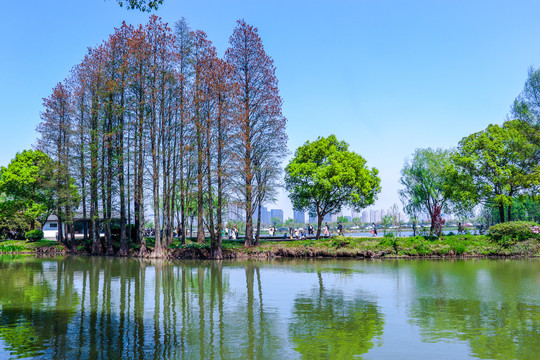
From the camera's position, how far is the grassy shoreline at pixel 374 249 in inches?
1375

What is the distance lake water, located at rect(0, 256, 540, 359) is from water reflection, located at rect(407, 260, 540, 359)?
45mm

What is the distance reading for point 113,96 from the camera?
40.8 m

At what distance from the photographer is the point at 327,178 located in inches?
1738

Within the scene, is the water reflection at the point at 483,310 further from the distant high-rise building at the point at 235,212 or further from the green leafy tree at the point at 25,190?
the green leafy tree at the point at 25,190

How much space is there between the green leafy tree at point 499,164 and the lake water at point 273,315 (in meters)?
18.5

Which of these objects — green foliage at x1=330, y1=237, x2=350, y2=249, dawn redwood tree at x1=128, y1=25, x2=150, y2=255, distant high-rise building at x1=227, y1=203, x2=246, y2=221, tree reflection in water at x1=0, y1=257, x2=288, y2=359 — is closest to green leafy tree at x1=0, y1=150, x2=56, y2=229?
dawn redwood tree at x1=128, y1=25, x2=150, y2=255

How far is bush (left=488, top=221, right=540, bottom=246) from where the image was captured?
35344 mm

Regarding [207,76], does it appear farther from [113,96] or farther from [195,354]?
[195,354]

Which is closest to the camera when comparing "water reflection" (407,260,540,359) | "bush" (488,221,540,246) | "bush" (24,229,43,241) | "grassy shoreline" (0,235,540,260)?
"water reflection" (407,260,540,359)

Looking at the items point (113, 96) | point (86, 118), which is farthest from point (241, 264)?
point (86, 118)

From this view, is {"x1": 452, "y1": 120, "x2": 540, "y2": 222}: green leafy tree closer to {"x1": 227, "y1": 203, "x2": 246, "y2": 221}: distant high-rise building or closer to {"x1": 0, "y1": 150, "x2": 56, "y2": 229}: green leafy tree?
{"x1": 227, "y1": 203, "x2": 246, "y2": 221}: distant high-rise building

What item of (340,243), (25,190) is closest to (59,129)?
(25,190)

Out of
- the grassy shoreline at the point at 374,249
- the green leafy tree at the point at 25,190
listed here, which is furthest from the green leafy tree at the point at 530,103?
the green leafy tree at the point at 25,190

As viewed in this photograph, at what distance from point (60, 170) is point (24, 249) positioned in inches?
365
